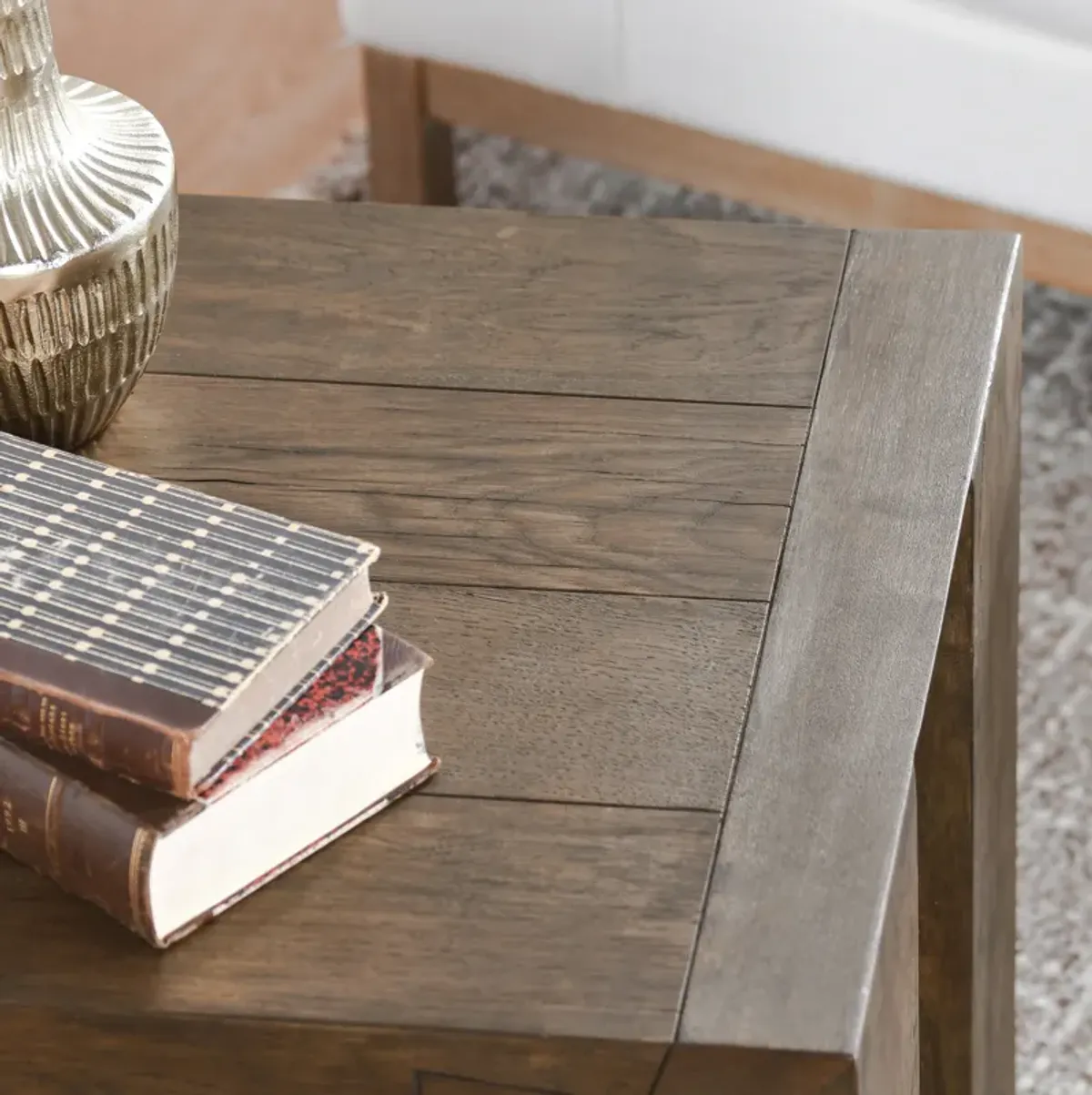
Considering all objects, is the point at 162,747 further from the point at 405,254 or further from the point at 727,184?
the point at 727,184

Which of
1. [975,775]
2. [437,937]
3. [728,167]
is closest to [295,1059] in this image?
[437,937]

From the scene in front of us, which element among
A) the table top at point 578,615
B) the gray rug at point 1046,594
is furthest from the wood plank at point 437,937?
the gray rug at point 1046,594

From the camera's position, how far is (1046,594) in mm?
1526

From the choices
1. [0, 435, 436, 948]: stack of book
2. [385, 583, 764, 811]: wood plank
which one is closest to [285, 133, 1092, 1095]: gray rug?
[385, 583, 764, 811]: wood plank

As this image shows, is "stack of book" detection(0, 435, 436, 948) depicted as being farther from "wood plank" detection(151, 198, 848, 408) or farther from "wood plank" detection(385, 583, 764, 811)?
"wood plank" detection(151, 198, 848, 408)

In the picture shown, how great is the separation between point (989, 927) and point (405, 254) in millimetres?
447

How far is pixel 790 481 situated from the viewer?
0.83 m

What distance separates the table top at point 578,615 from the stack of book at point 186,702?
2cm

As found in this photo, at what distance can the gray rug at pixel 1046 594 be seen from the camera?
1.25m

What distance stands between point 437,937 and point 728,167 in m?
1.25

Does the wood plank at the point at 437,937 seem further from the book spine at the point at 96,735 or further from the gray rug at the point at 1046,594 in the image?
the gray rug at the point at 1046,594

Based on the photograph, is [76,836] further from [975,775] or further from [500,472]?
[975,775]

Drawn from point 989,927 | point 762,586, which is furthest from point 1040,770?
point 762,586

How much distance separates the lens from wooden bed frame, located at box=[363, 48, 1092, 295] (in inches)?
64.7
